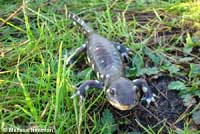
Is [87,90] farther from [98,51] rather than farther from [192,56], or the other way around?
[192,56]

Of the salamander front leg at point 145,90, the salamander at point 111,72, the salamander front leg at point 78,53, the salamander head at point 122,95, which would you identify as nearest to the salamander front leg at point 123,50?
the salamander at point 111,72

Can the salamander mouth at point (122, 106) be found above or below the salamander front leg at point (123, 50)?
below

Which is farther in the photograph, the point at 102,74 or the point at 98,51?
the point at 98,51

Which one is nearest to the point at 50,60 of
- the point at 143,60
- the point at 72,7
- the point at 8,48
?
the point at 8,48

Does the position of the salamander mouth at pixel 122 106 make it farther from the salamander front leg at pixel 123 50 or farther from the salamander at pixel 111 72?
the salamander front leg at pixel 123 50

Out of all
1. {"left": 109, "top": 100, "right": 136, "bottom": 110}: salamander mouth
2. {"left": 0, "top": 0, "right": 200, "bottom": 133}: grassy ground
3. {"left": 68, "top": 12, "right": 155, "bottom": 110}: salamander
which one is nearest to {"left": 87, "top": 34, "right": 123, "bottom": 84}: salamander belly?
{"left": 68, "top": 12, "right": 155, "bottom": 110}: salamander

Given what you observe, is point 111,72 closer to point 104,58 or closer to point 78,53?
point 104,58

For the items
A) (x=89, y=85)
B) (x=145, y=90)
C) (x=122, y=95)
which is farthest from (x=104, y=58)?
(x=122, y=95)

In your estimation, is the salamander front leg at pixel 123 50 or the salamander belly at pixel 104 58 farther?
the salamander front leg at pixel 123 50
